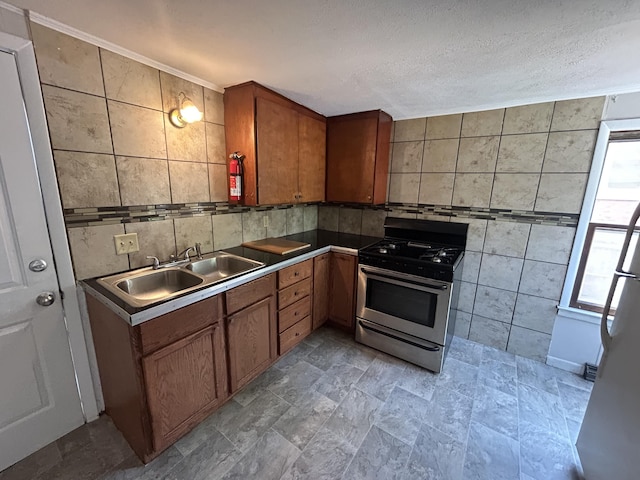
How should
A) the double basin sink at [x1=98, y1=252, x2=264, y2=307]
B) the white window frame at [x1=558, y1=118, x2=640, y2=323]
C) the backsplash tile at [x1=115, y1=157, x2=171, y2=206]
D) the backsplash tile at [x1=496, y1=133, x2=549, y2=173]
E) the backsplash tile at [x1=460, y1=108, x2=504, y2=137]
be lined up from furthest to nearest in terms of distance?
the backsplash tile at [x1=460, y1=108, x2=504, y2=137] → the backsplash tile at [x1=496, y1=133, x2=549, y2=173] → the white window frame at [x1=558, y1=118, x2=640, y2=323] → the backsplash tile at [x1=115, y1=157, x2=171, y2=206] → the double basin sink at [x1=98, y1=252, x2=264, y2=307]

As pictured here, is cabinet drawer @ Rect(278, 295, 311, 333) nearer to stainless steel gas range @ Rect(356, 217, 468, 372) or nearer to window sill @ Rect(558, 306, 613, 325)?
stainless steel gas range @ Rect(356, 217, 468, 372)

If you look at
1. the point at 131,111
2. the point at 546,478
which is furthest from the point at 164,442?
the point at 546,478

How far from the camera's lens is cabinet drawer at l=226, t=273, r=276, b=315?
1.62 metres

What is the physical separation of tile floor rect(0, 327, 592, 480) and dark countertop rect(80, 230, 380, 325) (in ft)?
2.75

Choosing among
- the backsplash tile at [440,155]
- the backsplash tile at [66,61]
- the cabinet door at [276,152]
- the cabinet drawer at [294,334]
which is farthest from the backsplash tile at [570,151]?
the backsplash tile at [66,61]

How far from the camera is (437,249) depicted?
2.39 m

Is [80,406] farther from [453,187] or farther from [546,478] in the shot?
[453,187]

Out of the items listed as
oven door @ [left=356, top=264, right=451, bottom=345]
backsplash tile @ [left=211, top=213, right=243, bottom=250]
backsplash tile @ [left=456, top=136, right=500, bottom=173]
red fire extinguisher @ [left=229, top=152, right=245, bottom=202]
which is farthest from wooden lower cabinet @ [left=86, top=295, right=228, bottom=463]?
backsplash tile @ [left=456, top=136, right=500, bottom=173]

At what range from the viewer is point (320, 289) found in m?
2.48

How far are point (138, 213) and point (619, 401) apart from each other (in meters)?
2.62

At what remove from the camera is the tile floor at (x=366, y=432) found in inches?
53.4

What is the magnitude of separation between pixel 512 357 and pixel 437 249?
1139 millimetres

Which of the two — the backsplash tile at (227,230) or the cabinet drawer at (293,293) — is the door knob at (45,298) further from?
the cabinet drawer at (293,293)

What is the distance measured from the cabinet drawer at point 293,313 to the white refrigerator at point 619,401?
5.96 ft
